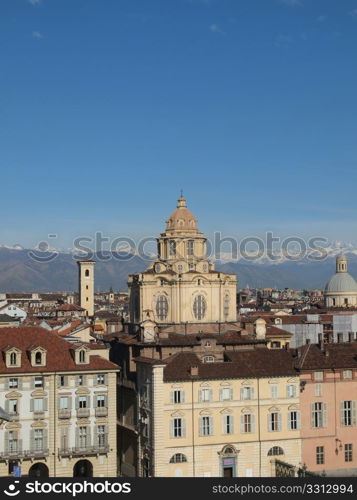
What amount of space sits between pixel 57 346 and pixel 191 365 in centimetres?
1066

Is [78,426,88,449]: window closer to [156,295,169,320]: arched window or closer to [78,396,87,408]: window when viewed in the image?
[78,396,87,408]: window

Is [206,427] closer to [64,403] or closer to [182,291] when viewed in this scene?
[64,403]

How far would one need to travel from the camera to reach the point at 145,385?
72.9 metres

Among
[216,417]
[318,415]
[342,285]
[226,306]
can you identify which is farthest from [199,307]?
[342,285]

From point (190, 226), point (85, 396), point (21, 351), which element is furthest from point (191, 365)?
point (190, 226)

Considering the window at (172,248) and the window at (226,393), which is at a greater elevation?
the window at (172,248)

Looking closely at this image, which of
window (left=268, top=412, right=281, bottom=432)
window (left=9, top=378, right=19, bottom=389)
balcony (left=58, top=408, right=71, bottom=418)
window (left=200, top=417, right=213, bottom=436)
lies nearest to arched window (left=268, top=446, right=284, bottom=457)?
window (left=268, top=412, right=281, bottom=432)

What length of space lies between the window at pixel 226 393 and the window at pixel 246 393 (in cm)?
90

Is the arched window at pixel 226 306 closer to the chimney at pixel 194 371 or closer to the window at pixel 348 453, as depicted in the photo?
the chimney at pixel 194 371

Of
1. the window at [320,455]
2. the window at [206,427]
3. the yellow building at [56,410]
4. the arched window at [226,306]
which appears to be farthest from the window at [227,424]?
the arched window at [226,306]

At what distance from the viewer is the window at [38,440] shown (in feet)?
227

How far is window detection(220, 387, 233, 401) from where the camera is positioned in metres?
71.7

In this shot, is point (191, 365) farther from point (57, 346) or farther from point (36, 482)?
point (36, 482)

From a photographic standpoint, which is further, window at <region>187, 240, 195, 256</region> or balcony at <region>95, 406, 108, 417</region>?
window at <region>187, 240, 195, 256</region>
